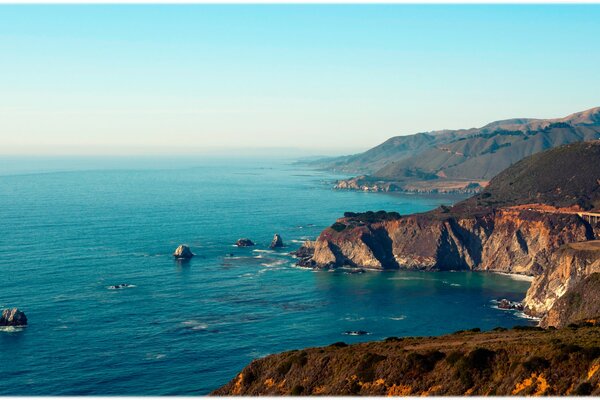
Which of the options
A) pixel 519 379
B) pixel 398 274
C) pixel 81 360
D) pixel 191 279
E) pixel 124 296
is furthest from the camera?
pixel 398 274

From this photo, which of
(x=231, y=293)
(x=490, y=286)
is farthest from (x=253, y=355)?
(x=490, y=286)

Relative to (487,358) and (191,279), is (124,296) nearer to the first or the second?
(191,279)

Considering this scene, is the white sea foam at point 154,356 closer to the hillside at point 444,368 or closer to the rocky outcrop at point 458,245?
the hillside at point 444,368

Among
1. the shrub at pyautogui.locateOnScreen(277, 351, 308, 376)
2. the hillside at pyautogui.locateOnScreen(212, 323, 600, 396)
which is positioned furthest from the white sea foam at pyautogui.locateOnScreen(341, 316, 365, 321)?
the shrub at pyautogui.locateOnScreen(277, 351, 308, 376)

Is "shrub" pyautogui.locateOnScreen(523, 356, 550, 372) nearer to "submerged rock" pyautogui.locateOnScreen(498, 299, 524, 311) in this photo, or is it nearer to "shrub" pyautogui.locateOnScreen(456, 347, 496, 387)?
"shrub" pyautogui.locateOnScreen(456, 347, 496, 387)

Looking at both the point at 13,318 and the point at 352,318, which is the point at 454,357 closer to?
the point at 352,318
